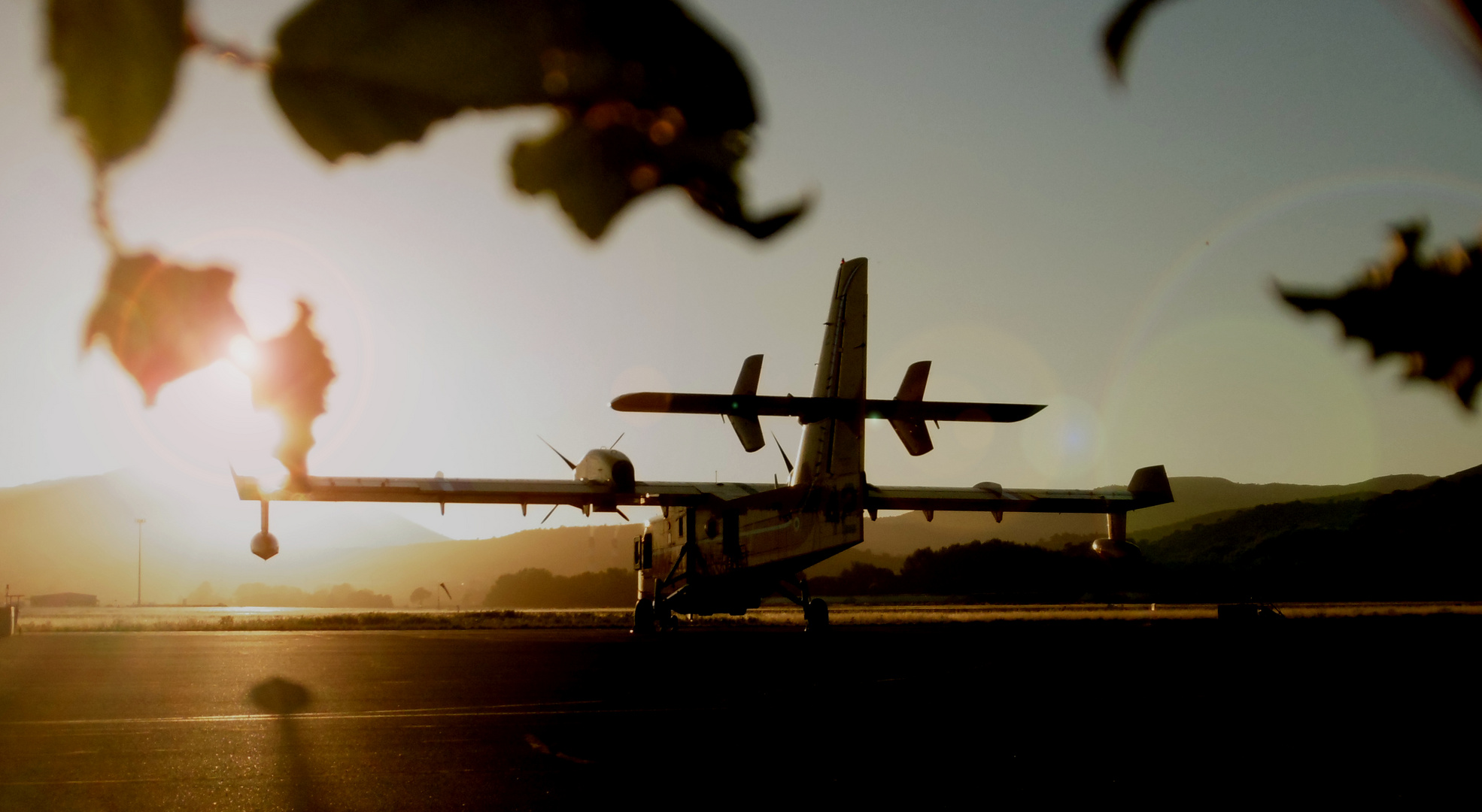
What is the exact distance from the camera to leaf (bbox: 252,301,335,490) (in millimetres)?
1335

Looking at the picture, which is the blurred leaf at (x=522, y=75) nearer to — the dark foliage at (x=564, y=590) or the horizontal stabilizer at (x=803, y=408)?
the horizontal stabilizer at (x=803, y=408)

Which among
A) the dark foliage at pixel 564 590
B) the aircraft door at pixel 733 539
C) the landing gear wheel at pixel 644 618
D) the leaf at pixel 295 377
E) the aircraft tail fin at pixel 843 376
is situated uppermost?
the aircraft tail fin at pixel 843 376

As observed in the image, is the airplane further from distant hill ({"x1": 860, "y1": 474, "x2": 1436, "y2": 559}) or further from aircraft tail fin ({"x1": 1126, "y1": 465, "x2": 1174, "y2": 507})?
distant hill ({"x1": 860, "y1": 474, "x2": 1436, "y2": 559})

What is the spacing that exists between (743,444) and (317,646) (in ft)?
79.7

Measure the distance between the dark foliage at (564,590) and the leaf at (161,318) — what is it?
7552cm

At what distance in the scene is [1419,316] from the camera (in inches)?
60.3

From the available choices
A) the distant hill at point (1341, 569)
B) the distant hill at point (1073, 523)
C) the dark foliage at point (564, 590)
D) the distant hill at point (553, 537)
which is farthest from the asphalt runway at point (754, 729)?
the distant hill at point (1073, 523)

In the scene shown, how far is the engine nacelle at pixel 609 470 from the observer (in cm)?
2586

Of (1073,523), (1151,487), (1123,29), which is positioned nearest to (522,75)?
(1123,29)

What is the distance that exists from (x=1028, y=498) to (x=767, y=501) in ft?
40.8

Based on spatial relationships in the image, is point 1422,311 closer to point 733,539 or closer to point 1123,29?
point 1123,29

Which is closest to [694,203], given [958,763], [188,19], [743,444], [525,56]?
[525,56]

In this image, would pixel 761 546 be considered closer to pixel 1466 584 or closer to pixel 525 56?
pixel 525 56

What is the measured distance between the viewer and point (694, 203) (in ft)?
3.66
